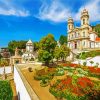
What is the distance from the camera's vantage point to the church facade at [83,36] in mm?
62291

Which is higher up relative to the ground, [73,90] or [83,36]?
[83,36]

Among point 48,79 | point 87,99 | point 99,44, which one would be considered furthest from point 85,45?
point 87,99

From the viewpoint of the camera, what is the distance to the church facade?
6229 centimetres

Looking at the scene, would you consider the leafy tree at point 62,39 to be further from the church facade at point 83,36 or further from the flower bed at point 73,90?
the flower bed at point 73,90

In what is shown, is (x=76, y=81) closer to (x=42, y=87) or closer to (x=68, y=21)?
(x=42, y=87)

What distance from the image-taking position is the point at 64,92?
1576cm

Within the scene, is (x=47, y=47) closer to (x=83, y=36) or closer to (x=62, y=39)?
(x=83, y=36)

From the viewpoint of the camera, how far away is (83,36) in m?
63.8

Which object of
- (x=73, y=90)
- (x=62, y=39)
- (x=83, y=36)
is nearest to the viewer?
(x=73, y=90)

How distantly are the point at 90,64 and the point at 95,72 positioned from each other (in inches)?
456

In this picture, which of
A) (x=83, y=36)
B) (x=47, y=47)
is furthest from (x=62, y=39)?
(x=47, y=47)

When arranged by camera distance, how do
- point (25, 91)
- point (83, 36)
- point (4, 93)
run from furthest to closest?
1. point (83, 36)
2. point (4, 93)
3. point (25, 91)

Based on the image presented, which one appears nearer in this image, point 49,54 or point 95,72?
point 95,72

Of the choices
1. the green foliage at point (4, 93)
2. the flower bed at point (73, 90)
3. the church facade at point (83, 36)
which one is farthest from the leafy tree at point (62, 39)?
the flower bed at point (73, 90)
